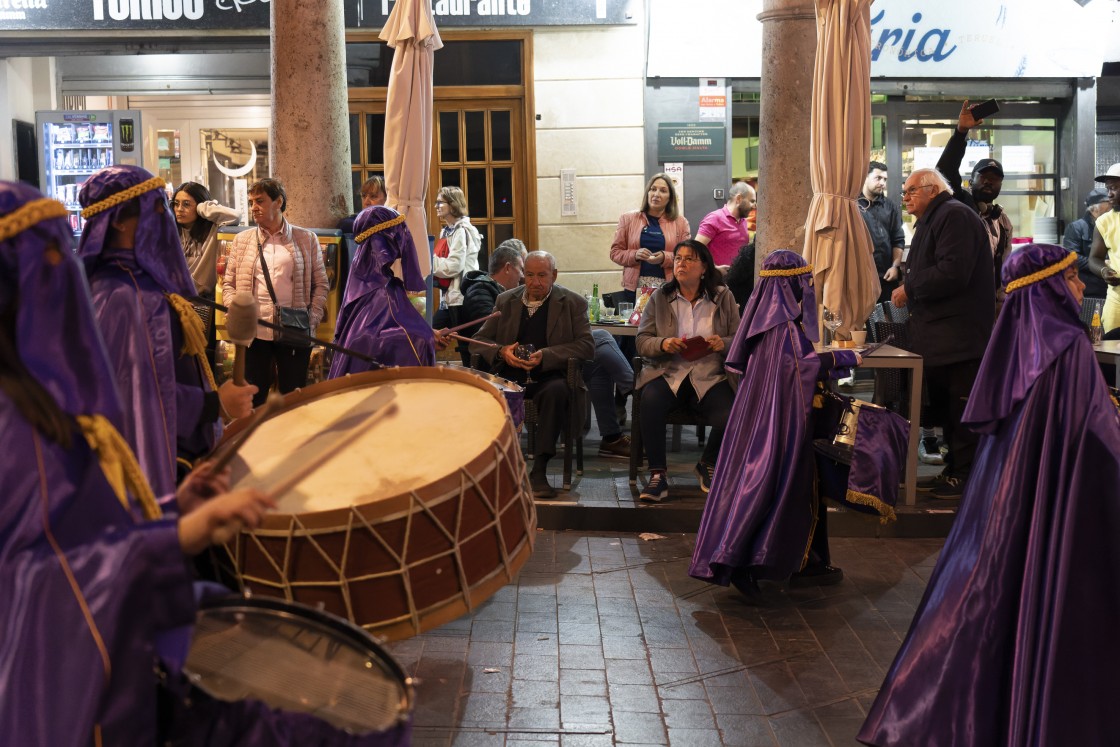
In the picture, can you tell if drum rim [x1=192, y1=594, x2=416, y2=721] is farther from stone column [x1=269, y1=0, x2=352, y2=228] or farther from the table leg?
stone column [x1=269, y1=0, x2=352, y2=228]

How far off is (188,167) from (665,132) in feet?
17.4

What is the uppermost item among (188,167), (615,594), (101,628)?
(188,167)

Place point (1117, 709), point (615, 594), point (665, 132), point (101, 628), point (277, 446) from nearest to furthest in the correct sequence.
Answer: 1. point (101, 628)
2. point (277, 446)
3. point (1117, 709)
4. point (615, 594)
5. point (665, 132)

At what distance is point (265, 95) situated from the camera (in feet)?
44.3

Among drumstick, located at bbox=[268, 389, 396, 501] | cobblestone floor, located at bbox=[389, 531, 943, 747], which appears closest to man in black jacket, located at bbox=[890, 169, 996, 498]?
cobblestone floor, located at bbox=[389, 531, 943, 747]

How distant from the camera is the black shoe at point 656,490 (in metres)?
7.50

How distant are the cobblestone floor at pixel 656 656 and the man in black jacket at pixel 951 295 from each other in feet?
3.54

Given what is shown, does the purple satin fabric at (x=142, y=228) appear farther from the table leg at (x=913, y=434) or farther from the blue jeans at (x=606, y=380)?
the blue jeans at (x=606, y=380)

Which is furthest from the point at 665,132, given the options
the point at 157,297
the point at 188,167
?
the point at 157,297

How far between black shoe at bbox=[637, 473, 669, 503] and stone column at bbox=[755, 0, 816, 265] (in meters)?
2.15

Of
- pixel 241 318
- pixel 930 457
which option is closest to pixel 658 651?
pixel 241 318

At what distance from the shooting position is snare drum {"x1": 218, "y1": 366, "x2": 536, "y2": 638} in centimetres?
307

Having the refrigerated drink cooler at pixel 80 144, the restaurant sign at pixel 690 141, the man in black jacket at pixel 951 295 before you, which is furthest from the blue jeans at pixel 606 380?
the refrigerated drink cooler at pixel 80 144

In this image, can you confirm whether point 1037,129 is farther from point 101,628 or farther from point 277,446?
point 101,628
